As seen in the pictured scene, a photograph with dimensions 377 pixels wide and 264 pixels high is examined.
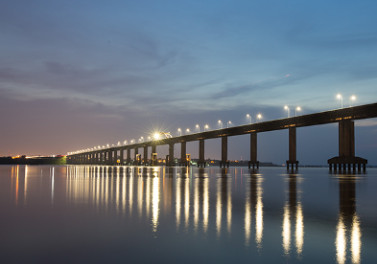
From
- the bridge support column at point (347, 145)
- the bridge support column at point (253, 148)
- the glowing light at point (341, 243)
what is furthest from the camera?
the bridge support column at point (253, 148)

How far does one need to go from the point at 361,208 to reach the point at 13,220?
1410cm

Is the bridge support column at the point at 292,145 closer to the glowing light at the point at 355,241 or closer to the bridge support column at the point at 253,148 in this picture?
the bridge support column at the point at 253,148

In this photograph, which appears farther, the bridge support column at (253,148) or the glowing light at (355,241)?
the bridge support column at (253,148)

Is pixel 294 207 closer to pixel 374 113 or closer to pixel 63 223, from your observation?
pixel 63 223

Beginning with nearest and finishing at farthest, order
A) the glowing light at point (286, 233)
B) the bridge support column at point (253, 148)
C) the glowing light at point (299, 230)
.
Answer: the glowing light at point (286, 233), the glowing light at point (299, 230), the bridge support column at point (253, 148)

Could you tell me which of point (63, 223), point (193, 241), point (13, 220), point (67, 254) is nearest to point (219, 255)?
point (193, 241)

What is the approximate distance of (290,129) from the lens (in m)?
118

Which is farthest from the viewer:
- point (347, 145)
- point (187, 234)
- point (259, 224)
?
point (347, 145)

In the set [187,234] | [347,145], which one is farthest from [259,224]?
[347,145]

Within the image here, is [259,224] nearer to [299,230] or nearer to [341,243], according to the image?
[299,230]

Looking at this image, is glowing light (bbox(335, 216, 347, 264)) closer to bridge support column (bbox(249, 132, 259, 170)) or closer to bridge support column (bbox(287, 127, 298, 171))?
bridge support column (bbox(287, 127, 298, 171))

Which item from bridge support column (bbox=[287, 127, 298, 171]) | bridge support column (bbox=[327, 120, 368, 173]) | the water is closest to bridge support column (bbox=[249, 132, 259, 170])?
bridge support column (bbox=[287, 127, 298, 171])

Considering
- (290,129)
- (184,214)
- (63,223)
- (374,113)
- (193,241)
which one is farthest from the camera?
(290,129)

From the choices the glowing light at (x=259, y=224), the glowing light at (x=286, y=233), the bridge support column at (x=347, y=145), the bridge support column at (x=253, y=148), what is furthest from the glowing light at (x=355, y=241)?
the bridge support column at (x=253, y=148)
